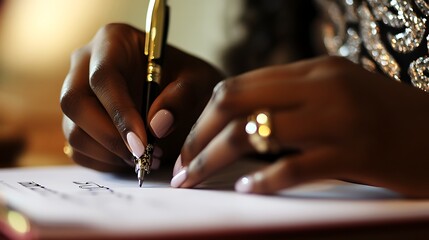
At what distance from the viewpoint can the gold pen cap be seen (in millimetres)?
450

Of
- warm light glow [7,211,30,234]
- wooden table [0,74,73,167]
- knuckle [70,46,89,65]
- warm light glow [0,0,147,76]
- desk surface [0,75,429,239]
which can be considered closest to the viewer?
warm light glow [7,211,30,234]

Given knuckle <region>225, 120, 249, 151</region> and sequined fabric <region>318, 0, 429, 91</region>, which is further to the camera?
sequined fabric <region>318, 0, 429, 91</region>

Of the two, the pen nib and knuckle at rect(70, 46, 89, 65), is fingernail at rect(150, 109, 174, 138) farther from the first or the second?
knuckle at rect(70, 46, 89, 65)

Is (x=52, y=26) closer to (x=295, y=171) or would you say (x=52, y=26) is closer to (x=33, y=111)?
(x=33, y=111)

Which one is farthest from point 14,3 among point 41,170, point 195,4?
point 41,170

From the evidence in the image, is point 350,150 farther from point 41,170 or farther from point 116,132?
point 41,170

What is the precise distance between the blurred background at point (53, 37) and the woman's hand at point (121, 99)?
528mm

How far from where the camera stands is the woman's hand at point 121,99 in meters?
0.41

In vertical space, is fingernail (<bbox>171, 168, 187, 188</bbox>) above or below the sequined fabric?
below

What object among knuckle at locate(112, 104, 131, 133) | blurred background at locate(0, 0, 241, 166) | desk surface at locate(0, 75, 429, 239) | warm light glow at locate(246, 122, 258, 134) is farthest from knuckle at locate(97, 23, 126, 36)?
blurred background at locate(0, 0, 241, 166)

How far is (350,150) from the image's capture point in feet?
1.06

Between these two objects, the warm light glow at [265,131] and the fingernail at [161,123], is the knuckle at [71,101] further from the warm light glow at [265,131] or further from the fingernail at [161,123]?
the warm light glow at [265,131]

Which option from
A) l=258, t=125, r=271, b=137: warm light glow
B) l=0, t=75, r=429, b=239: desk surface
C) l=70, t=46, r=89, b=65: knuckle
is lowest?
l=0, t=75, r=429, b=239: desk surface

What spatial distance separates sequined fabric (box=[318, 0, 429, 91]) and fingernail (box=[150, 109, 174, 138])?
0.67ft
